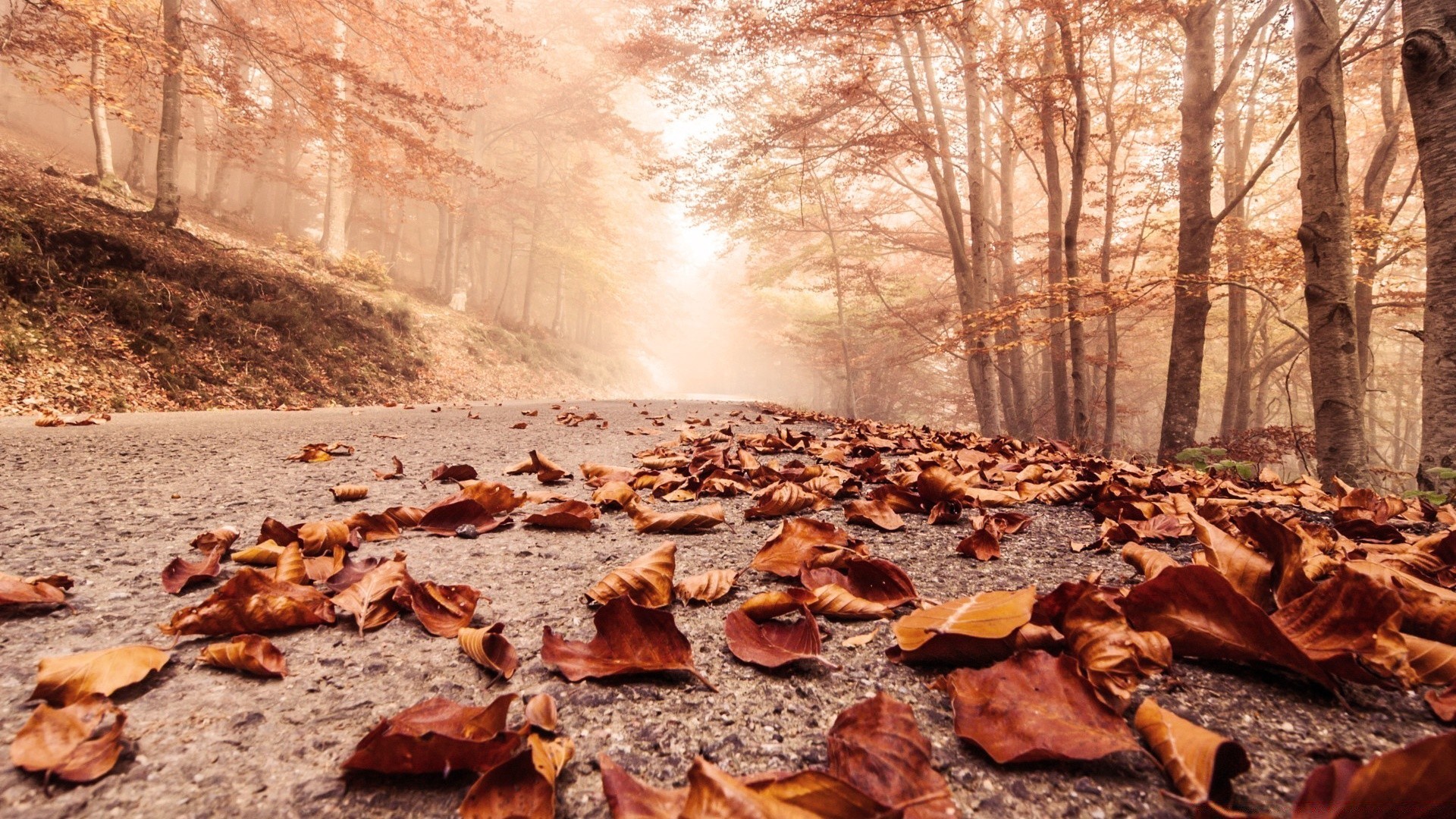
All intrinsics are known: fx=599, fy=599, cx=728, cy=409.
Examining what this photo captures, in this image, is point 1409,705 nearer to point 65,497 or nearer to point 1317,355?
point 65,497

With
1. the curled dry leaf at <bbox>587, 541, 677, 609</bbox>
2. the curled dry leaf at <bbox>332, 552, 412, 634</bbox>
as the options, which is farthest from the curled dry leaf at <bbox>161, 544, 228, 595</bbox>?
the curled dry leaf at <bbox>587, 541, 677, 609</bbox>

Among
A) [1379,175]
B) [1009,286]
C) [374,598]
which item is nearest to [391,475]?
[374,598]

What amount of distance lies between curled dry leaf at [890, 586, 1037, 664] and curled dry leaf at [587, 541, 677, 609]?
17.9 inches

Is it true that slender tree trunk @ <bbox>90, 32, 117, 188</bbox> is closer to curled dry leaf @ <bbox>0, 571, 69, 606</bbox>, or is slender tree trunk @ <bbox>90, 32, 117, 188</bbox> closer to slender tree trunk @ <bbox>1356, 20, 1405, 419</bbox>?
curled dry leaf @ <bbox>0, 571, 69, 606</bbox>

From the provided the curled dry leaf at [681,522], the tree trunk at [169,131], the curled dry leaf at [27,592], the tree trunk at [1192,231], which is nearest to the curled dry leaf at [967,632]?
the curled dry leaf at [681,522]

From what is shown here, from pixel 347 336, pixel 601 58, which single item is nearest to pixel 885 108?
pixel 347 336

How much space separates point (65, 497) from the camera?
6.72 feet

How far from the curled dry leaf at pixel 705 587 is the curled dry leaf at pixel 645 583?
3cm

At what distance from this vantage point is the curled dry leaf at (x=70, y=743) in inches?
24.8

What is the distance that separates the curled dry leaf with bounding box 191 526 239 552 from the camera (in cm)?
148

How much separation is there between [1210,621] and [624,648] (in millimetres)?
838

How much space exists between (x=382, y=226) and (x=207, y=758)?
25.2 meters

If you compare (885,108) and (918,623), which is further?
(885,108)

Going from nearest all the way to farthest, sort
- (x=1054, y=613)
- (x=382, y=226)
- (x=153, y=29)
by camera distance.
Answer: (x=1054, y=613) → (x=153, y=29) → (x=382, y=226)
